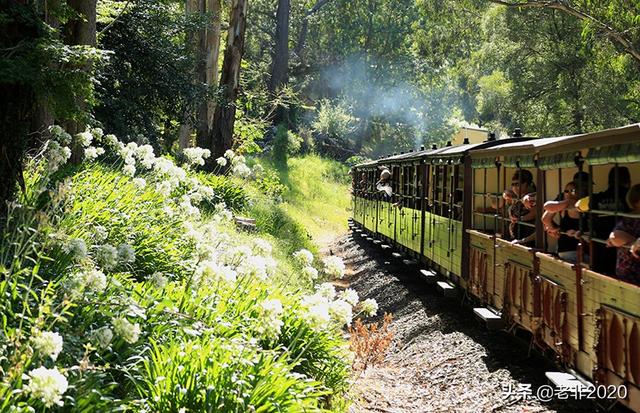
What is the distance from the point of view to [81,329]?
5.29 metres

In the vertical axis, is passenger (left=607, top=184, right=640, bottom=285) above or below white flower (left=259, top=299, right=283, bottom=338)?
above

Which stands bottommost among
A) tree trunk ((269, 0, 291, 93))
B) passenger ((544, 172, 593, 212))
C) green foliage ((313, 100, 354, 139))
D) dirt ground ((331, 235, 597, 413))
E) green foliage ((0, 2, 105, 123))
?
dirt ground ((331, 235, 597, 413))

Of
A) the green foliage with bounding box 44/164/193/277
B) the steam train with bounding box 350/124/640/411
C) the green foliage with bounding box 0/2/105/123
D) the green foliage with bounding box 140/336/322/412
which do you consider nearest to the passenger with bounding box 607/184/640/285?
the steam train with bounding box 350/124/640/411

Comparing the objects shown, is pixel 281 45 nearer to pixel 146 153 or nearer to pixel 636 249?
pixel 146 153

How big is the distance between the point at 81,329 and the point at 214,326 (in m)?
1.23

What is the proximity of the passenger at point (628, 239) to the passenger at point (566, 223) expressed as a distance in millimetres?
949

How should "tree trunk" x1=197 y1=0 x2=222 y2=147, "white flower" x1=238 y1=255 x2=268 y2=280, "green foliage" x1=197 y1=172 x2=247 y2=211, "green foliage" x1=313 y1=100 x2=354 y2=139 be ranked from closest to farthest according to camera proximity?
"white flower" x1=238 y1=255 x2=268 y2=280
"green foliage" x1=197 y1=172 x2=247 y2=211
"tree trunk" x1=197 y1=0 x2=222 y2=147
"green foliage" x1=313 y1=100 x2=354 y2=139

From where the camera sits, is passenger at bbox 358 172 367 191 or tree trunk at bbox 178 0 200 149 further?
passenger at bbox 358 172 367 191

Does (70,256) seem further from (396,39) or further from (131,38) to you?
(396,39)

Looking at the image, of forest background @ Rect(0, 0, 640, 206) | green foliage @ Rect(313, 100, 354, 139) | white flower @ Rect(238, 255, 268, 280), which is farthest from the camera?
green foliage @ Rect(313, 100, 354, 139)

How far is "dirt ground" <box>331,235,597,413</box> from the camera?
7.86 m

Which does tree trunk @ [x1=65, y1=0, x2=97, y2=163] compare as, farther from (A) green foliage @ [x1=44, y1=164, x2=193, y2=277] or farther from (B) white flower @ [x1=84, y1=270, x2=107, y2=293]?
(B) white flower @ [x1=84, y1=270, x2=107, y2=293]

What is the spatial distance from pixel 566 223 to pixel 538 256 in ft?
1.90

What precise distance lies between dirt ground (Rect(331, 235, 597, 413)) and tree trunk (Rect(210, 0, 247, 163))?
339 inches
